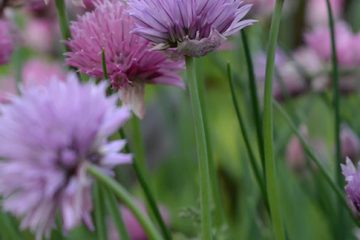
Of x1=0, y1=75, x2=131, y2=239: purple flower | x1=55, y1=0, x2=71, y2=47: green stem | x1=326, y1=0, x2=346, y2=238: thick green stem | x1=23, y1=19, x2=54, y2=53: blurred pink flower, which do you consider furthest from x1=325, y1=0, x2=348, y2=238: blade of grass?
x1=23, y1=19, x2=54, y2=53: blurred pink flower

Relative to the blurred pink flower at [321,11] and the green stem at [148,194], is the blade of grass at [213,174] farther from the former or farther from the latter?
the blurred pink flower at [321,11]

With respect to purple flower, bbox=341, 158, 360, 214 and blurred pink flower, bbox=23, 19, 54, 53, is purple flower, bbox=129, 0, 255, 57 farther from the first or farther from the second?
blurred pink flower, bbox=23, 19, 54, 53

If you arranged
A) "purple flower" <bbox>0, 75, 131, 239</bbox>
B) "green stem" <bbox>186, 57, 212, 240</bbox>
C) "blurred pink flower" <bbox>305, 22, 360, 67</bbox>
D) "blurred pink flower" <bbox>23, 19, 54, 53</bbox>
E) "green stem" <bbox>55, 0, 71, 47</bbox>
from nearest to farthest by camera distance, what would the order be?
"purple flower" <bbox>0, 75, 131, 239</bbox> < "green stem" <bbox>186, 57, 212, 240</bbox> < "green stem" <bbox>55, 0, 71, 47</bbox> < "blurred pink flower" <bbox>305, 22, 360, 67</bbox> < "blurred pink flower" <bbox>23, 19, 54, 53</bbox>

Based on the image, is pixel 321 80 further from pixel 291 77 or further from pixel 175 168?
pixel 175 168

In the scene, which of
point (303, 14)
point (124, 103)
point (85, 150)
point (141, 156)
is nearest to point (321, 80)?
point (141, 156)

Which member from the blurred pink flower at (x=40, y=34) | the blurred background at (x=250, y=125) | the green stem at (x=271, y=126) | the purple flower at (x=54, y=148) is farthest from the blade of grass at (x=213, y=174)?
the blurred pink flower at (x=40, y=34)

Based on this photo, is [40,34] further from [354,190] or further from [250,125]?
[354,190]

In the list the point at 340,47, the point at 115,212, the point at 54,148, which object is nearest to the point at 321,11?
the point at 340,47
